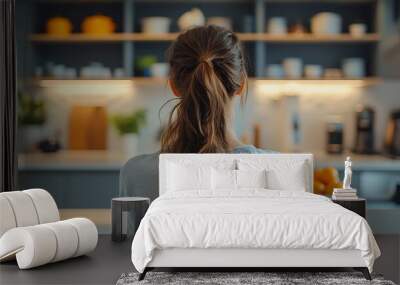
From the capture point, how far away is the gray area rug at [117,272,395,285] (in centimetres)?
418

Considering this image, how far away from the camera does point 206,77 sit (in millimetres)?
5227

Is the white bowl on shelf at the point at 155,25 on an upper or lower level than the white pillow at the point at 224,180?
upper

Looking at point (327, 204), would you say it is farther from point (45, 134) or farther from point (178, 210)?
point (45, 134)

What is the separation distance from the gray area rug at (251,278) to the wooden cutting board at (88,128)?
144 inches

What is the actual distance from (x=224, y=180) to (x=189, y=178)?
0.25 metres

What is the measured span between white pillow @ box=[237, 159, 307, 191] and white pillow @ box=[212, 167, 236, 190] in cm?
15

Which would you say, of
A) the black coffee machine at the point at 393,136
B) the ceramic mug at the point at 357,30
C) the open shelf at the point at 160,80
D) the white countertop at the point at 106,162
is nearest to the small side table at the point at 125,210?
the white countertop at the point at 106,162

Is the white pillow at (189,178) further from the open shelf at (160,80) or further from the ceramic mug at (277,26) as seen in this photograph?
the ceramic mug at (277,26)

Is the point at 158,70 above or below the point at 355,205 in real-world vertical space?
above

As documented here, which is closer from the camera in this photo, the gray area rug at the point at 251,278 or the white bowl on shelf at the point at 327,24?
the gray area rug at the point at 251,278

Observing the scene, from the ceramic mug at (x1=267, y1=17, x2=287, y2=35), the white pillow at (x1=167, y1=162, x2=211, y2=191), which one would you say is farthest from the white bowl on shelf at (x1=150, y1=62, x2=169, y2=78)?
the white pillow at (x1=167, y1=162, x2=211, y2=191)

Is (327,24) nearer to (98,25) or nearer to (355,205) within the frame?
(98,25)

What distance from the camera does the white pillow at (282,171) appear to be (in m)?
5.33

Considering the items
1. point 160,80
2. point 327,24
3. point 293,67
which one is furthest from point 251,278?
point 327,24
